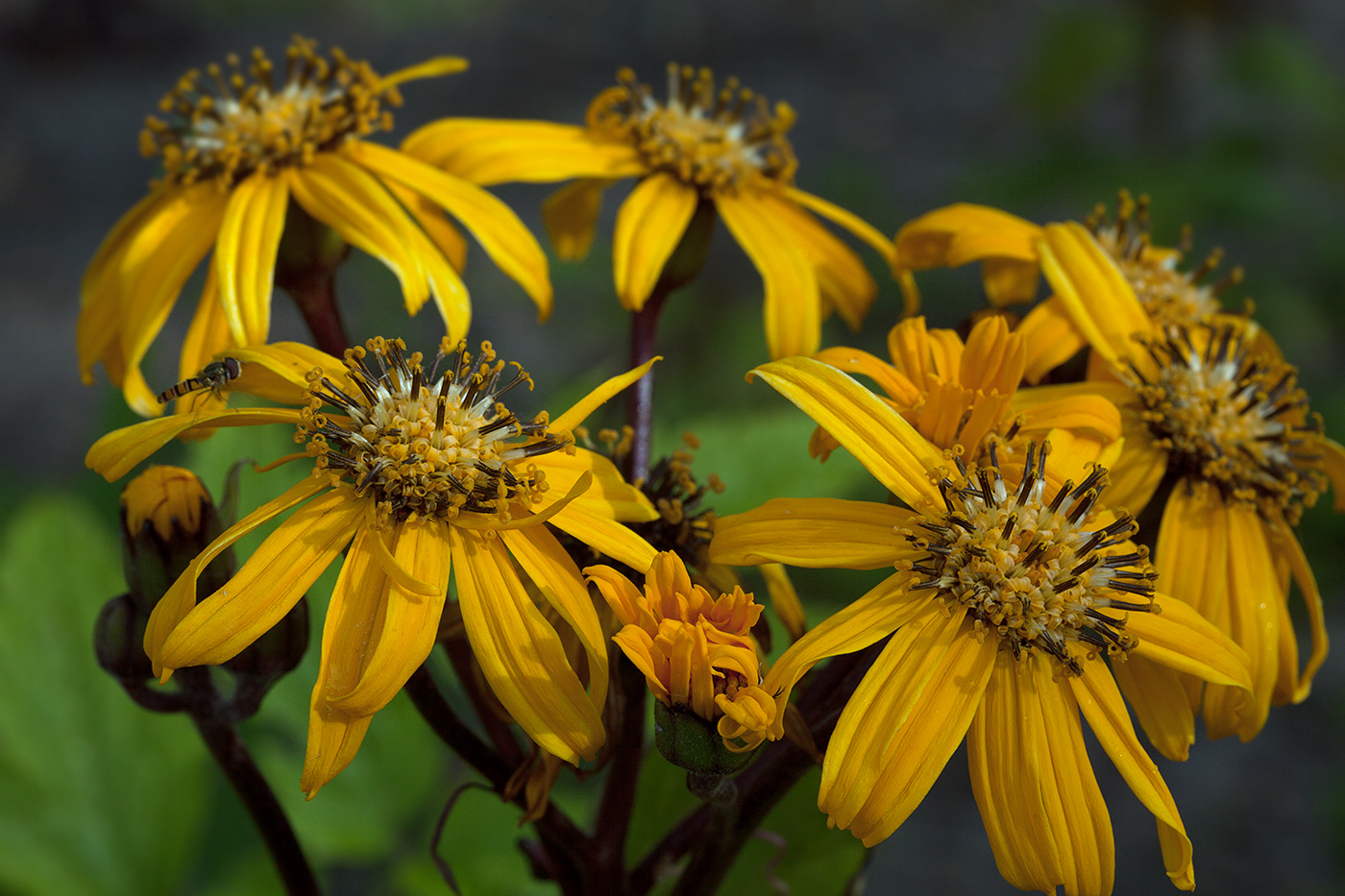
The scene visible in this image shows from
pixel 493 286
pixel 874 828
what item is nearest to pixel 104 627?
pixel 874 828

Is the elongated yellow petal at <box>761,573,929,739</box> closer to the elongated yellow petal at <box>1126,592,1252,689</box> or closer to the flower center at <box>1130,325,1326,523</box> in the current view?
the elongated yellow petal at <box>1126,592,1252,689</box>

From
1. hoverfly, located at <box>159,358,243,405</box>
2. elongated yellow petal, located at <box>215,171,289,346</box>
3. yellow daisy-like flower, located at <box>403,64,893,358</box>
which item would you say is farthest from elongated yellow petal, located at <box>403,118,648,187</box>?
hoverfly, located at <box>159,358,243,405</box>

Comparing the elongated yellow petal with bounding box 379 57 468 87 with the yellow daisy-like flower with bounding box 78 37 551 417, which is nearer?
the yellow daisy-like flower with bounding box 78 37 551 417

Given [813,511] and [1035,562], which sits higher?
[813,511]

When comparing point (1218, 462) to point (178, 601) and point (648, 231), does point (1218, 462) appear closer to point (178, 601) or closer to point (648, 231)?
point (648, 231)

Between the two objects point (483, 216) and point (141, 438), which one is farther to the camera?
point (483, 216)

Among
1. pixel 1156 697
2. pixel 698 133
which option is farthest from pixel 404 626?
pixel 698 133

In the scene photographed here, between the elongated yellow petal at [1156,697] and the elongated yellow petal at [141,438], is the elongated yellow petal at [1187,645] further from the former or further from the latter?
the elongated yellow petal at [141,438]
